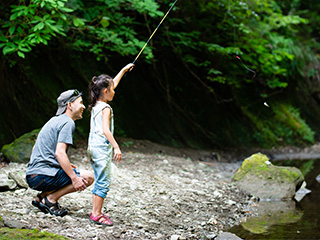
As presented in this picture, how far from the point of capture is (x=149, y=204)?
5.00 metres

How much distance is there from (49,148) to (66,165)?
275mm

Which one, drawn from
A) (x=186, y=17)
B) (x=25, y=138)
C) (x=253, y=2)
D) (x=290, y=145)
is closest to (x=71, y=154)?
(x=25, y=138)

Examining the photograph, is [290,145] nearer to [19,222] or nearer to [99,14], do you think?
[99,14]

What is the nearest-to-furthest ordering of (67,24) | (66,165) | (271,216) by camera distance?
(66,165), (271,216), (67,24)

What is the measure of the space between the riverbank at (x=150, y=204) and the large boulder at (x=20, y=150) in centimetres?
20

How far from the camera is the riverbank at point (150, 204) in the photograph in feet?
12.0

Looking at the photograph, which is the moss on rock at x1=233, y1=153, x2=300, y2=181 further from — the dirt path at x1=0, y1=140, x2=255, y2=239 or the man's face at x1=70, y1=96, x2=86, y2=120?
the man's face at x1=70, y1=96, x2=86, y2=120

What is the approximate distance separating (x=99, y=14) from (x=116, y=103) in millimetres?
2980

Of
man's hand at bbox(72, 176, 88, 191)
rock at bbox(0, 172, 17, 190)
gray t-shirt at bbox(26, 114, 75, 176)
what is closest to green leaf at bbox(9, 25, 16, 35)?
rock at bbox(0, 172, 17, 190)

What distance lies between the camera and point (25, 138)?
21.7 feet

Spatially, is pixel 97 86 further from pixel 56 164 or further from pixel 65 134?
pixel 56 164

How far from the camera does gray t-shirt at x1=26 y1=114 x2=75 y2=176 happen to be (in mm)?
3674

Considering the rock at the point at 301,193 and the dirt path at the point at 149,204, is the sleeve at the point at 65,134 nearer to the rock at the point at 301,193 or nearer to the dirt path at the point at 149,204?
the dirt path at the point at 149,204

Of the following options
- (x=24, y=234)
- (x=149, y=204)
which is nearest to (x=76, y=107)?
(x=24, y=234)
